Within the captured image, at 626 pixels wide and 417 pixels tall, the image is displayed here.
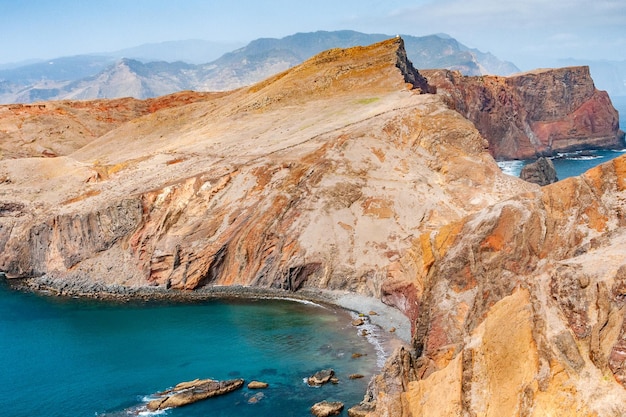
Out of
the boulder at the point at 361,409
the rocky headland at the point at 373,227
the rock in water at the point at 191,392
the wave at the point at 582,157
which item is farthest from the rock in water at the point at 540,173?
the rock in water at the point at 191,392

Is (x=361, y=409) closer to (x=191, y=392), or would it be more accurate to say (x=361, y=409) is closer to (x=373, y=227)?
(x=191, y=392)

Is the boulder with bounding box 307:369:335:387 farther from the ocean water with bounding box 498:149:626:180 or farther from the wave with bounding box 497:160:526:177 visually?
the wave with bounding box 497:160:526:177

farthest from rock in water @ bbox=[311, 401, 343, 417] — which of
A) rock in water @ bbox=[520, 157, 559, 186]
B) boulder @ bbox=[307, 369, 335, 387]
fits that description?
rock in water @ bbox=[520, 157, 559, 186]

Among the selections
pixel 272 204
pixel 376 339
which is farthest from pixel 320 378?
pixel 272 204

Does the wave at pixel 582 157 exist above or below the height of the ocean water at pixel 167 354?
above

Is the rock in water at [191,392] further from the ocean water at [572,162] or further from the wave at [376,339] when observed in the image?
the ocean water at [572,162]

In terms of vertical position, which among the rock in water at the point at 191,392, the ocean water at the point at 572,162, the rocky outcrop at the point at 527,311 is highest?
the rocky outcrop at the point at 527,311

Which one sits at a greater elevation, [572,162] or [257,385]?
[572,162]

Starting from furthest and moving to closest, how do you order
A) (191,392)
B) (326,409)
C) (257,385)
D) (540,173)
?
(540,173), (257,385), (191,392), (326,409)
